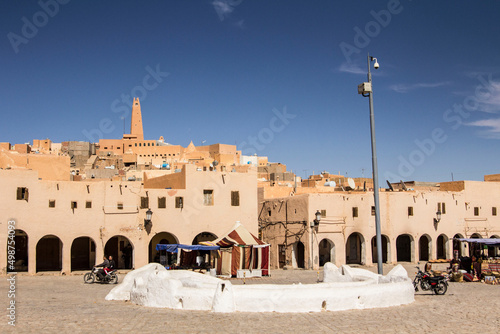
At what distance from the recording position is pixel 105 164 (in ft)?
246

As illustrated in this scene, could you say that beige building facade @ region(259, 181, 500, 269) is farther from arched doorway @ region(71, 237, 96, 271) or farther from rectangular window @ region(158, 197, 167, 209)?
arched doorway @ region(71, 237, 96, 271)

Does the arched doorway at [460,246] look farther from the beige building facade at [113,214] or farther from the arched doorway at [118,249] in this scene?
the arched doorway at [118,249]

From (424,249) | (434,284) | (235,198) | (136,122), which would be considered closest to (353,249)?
(424,249)

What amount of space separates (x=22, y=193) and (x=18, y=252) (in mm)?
6222

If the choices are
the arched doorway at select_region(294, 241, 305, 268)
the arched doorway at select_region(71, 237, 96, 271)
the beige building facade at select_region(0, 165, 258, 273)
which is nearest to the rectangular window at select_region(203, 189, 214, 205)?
the beige building facade at select_region(0, 165, 258, 273)

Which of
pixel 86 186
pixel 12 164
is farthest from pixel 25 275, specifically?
pixel 12 164

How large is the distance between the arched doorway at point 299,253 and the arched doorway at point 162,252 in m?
7.73

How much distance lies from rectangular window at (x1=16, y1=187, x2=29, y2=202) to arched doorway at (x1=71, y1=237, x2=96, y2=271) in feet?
21.7

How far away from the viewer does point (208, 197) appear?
99.3 feet

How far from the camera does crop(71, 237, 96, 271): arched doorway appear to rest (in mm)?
32219

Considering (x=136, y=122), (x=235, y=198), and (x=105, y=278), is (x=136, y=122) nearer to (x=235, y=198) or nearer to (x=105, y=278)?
(x=235, y=198)

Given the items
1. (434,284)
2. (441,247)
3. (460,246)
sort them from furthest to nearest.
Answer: (441,247)
(460,246)
(434,284)

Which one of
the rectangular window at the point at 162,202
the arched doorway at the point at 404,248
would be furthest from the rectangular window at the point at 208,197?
the arched doorway at the point at 404,248

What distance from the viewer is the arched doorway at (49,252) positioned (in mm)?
31500
